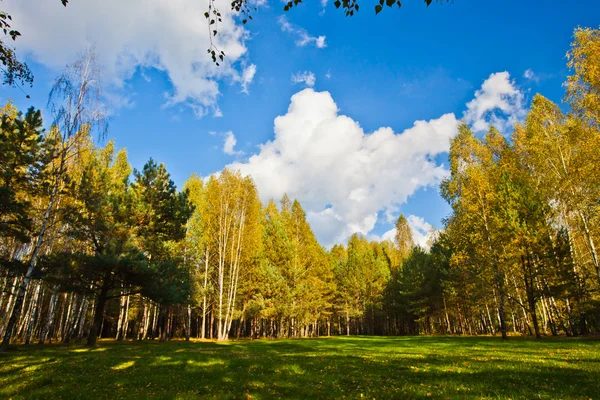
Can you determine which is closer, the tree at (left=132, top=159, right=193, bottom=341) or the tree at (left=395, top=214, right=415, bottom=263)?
the tree at (left=132, top=159, right=193, bottom=341)

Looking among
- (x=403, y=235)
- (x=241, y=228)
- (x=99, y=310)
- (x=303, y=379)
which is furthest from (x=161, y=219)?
(x=403, y=235)

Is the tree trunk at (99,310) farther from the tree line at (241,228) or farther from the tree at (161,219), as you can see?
the tree at (161,219)

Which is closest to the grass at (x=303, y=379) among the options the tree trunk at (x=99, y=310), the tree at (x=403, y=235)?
the tree trunk at (x=99, y=310)

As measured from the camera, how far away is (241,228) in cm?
3772

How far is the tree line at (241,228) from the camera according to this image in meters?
19.9

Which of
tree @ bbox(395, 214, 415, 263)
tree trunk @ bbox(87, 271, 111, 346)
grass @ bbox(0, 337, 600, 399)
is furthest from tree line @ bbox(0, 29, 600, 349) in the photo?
tree @ bbox(395, 214, 415, 263)

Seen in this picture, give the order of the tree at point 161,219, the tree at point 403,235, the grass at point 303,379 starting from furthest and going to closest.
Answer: the tree at point 403,235
the tree at point 161,219
the grass at point 303,379

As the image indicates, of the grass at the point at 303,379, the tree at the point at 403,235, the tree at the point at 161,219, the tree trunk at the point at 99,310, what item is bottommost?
the grass at the point at 303,379

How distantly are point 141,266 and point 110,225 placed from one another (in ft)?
13.9

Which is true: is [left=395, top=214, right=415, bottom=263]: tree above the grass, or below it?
above

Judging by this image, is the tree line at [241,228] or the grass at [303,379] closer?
the grass at [303,379]

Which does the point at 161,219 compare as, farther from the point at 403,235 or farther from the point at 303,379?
the point at 403,235

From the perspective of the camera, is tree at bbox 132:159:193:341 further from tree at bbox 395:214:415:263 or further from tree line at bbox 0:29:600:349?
tree at bbox 395:214:415:263

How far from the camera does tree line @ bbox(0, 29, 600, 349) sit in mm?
19938
